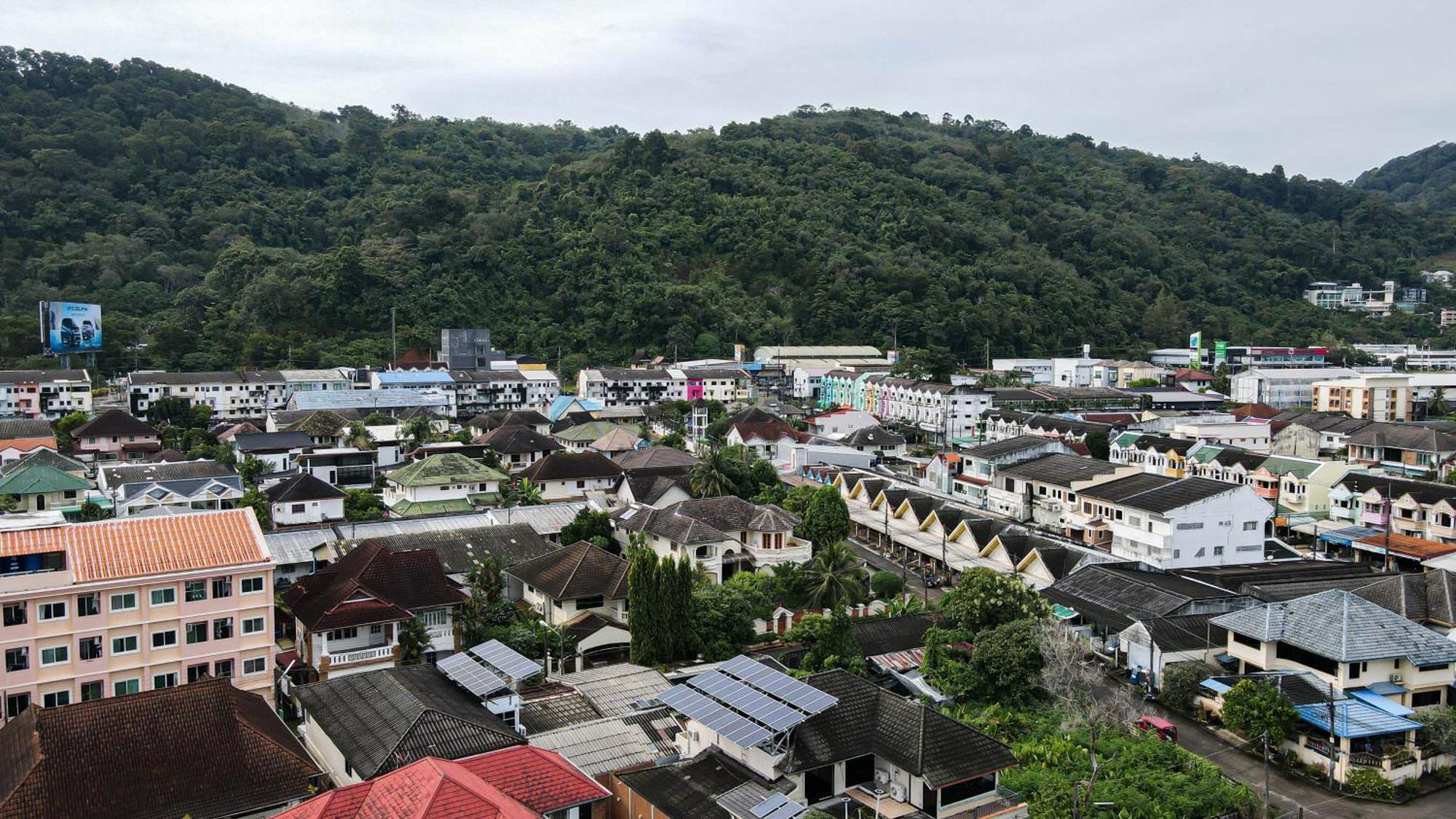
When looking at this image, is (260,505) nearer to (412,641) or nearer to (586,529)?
(586,529)

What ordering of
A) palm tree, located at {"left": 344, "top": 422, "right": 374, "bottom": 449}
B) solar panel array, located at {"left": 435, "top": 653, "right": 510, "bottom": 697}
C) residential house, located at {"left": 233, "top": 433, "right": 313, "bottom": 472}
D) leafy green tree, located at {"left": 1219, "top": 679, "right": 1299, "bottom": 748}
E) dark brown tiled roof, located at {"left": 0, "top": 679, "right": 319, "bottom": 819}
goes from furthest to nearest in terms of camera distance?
palm tree, located at {"left": 344, "top": 422, "right": 374, "bottom": 449} → residential house, located at {"left": 233, "top": 433, "right": 313, "bottom": 472} → leafy green tree, located at {"left": 1219, "top": 679, "right": 1299, "bottom": 748} → solar panel array, located at {"left": 435, "top": 653, "right": 510, "bottom": 697} → dark brown tiled roof, located at {"left": 0, "top": 679, "right": 319, "bottom": 819}

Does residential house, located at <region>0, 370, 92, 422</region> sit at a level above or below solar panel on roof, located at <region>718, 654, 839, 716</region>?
above

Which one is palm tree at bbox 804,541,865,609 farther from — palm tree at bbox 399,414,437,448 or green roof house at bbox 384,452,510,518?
palm tree at bbox 399,414,437,448

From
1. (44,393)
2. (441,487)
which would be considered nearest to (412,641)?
(441,487)

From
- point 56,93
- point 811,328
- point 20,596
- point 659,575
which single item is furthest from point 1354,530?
point 56,93

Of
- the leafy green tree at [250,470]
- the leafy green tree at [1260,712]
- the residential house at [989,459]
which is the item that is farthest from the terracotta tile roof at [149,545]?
the residential house at [989,459]

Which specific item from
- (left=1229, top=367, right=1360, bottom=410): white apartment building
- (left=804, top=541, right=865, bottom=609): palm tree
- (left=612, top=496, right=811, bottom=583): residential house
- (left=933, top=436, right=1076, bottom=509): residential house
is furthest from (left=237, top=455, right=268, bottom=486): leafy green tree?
(left=1229, top=367, right=1360, bottom=410): white apartment building
